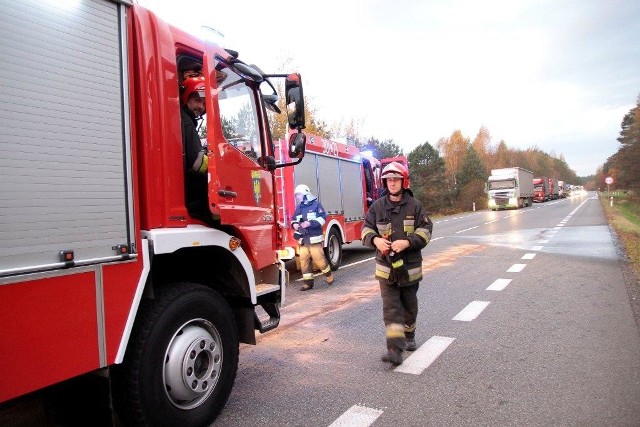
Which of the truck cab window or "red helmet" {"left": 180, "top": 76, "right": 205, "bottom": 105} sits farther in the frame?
the truck cab window

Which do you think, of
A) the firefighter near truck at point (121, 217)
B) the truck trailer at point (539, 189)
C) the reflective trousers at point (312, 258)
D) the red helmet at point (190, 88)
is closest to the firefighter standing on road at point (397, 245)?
the firefighter near truck at point (121, 217)

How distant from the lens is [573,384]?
11.9 ft

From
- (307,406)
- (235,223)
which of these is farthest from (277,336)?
(235,223)

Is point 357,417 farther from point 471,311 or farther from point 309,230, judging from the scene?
point 309,230

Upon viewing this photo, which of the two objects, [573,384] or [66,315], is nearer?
[66,315]

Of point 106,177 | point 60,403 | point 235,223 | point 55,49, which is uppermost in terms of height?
point 55,49

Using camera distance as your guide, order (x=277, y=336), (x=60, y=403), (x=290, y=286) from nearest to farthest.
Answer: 1. (x=60, y=403)
2. (x=277, y=336)
3. (x=290, y=286)

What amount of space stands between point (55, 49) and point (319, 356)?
3.41 m

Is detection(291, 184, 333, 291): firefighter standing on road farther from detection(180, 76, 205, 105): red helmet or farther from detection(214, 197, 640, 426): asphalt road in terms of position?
detection(180, 76, 205, 105): red helmet

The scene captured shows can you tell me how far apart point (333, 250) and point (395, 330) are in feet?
20.9

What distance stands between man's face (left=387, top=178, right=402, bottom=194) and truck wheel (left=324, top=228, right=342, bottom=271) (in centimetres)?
601

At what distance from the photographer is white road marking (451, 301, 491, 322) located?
225 inches

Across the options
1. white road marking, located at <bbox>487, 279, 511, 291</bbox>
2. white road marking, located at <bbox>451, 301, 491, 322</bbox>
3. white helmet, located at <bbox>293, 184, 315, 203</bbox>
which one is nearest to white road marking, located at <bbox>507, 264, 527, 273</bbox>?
white road marking, located at <bbox>487, 279, 511, 291</bbox>

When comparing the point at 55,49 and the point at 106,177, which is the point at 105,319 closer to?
→ the point at 106,177
